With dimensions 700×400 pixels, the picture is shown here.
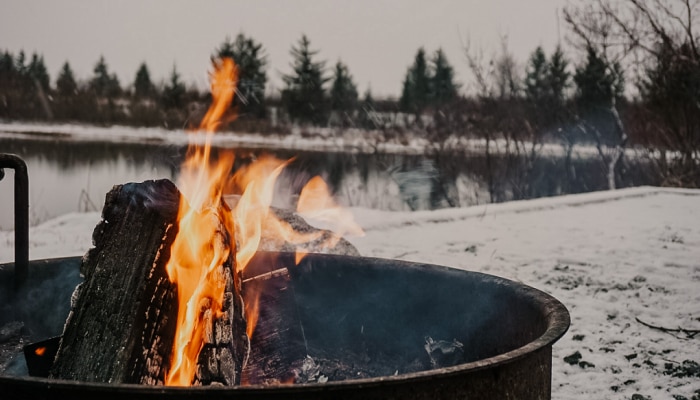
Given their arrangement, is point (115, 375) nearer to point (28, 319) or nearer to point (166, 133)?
point (28, 319)

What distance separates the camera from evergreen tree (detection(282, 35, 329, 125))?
4009cm

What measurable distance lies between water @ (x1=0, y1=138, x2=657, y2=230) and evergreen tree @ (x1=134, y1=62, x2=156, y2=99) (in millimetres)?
13019

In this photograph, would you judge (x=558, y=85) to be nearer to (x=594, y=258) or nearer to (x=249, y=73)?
(x=594, y=258)

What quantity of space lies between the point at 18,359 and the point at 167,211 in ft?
3.15

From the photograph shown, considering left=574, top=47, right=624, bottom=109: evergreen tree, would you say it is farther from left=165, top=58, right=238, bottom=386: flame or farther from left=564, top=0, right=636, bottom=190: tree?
left=165, top=58, right=238, bottom=386: flame

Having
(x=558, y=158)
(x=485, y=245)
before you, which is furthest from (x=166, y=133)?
(x=485, y=245)

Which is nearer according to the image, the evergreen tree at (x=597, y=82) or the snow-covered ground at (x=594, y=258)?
the snow-covered ground at (x=594, y=258)

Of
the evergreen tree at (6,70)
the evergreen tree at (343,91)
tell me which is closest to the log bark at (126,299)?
the evergreen tree at (6,70)

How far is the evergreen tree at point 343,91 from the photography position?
42.2 m

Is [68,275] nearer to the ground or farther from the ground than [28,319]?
farther from the ground

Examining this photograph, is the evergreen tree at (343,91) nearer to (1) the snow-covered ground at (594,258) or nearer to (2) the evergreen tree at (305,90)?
(2) the evergreen tree at (305,90)

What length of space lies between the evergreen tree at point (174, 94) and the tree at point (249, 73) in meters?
3.12

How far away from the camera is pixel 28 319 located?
2676 millimetres

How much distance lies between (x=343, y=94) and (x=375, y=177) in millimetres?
28225
